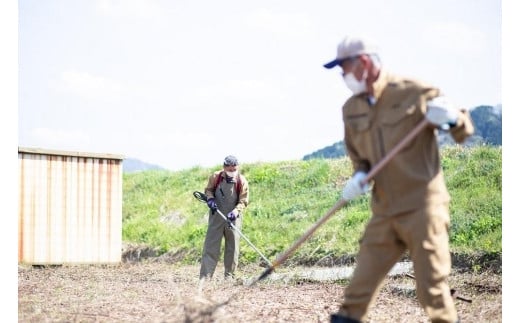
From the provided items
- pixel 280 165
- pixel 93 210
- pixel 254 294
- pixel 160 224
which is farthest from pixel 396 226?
pixel 280 165

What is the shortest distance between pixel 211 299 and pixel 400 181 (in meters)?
2.05

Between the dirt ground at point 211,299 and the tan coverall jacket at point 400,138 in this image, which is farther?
the dirt ground at point 211,299

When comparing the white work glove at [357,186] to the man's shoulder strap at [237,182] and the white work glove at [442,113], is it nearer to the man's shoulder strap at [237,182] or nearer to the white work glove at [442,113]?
the white work glove at [442,113]

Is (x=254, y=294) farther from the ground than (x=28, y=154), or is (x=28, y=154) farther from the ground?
(x=28, y=154)

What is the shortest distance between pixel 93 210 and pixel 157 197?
4.95 m

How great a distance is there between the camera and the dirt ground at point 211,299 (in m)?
5.11

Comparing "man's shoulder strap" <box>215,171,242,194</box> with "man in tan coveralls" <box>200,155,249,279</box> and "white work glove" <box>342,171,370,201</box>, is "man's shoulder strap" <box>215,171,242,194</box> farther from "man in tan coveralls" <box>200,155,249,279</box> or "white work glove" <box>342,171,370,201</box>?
"white work glove" <box>342,171,370,201</box>

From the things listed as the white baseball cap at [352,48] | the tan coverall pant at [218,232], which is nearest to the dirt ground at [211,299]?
the tan coverall pant at [218,232]

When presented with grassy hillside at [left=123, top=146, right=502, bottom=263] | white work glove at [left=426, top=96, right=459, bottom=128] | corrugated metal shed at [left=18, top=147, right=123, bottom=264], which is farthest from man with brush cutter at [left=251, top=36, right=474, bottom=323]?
corrugated metal shed at [left=18, top=147, right=123, bottom=264]

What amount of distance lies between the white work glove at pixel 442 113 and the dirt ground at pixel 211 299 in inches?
78.2

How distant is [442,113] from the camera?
330 centimetres

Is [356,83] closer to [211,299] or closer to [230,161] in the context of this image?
[211,299]

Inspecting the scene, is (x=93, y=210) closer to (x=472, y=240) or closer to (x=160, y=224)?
(x=160, y=224)

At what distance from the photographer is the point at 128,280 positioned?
27.3 ft
